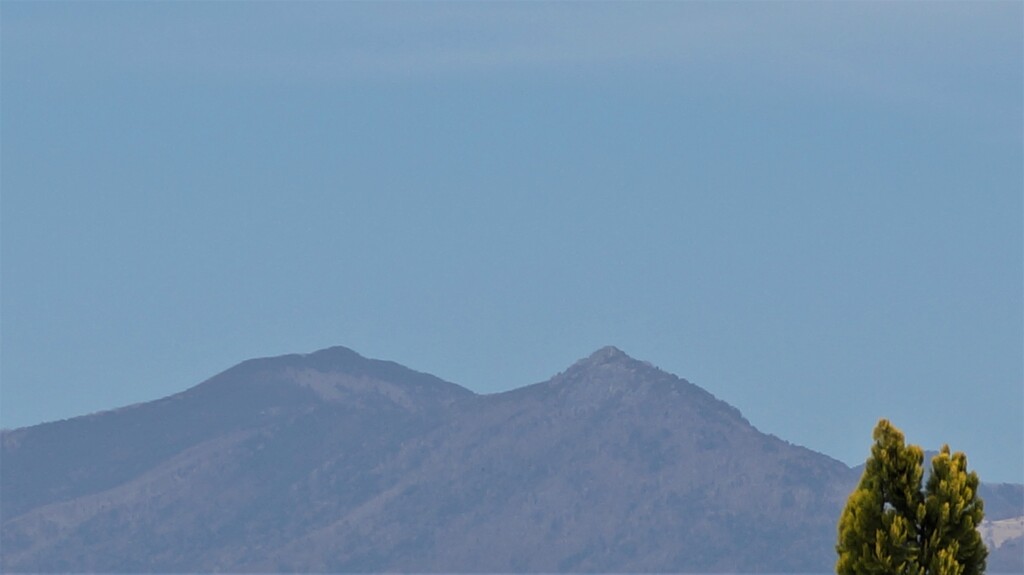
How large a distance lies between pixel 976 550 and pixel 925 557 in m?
1.63

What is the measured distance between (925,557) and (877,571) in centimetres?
144

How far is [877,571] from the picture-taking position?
43.3m

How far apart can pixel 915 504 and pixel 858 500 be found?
1.53 metres

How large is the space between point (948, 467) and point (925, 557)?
7.77 feet

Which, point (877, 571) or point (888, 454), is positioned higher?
point (888, 454)

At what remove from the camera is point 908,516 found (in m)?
44.3

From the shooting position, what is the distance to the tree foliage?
4356 centimetres

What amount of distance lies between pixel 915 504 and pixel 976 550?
81.7 inches

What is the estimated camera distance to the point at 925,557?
43844 millimetres

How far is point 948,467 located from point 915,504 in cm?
128

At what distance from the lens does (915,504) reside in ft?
145

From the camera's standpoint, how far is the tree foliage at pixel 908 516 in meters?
43.6

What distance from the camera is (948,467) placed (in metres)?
44.4

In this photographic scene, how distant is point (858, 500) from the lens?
43906mm
